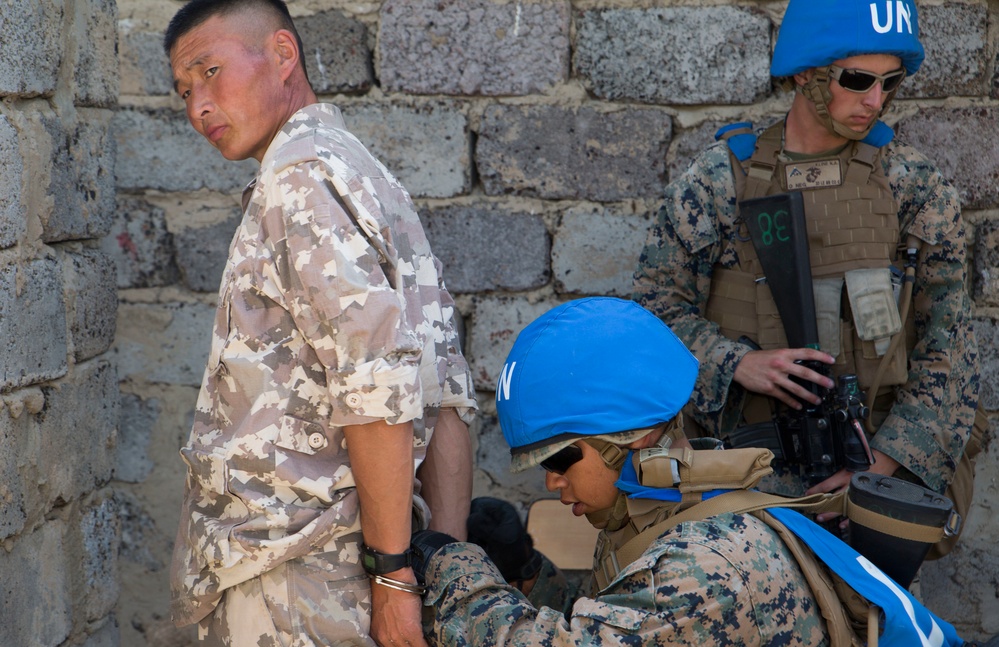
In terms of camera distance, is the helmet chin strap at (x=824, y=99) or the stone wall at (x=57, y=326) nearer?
the stone wall at (x=57, y=326)

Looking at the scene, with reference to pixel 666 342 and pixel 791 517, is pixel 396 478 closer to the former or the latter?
pixel 666 342

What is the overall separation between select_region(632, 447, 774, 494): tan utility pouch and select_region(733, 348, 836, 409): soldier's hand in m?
0.84

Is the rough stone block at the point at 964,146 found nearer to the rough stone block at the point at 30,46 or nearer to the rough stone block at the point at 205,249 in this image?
the rough stone block at the point at 205,249

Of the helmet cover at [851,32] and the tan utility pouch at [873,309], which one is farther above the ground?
the helmet cover at [851,32]

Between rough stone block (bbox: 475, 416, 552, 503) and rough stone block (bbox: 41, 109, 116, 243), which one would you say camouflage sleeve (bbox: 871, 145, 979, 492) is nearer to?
rough stone block (bbox: 475, 416, 552, 503)

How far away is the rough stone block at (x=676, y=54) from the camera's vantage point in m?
3.12

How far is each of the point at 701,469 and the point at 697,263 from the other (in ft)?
3.67

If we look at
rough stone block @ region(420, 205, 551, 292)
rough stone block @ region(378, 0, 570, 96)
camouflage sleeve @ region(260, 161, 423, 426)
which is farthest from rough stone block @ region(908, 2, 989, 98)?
camouflage sleeve @ region(260, 161, 423, 426)

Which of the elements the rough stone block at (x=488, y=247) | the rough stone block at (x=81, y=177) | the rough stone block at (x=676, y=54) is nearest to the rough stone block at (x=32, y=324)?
the rough stone block at (x=81, y=177)

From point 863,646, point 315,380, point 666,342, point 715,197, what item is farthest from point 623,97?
point 863,646

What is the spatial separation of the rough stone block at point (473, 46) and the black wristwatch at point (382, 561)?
182cm

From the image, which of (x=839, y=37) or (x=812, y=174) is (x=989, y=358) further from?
(x=839, y=37)

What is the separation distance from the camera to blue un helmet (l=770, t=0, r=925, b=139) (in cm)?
258

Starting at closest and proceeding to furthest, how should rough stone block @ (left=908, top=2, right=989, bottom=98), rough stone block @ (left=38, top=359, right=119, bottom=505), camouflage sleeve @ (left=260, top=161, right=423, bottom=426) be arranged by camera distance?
camouflage sleeve @ (left=260, top=161, right=423, bottom=426)
rough stone block @ (left=38, top=359, right=119, bottom=505)
rough stone block @ (left=908, top=2, right=989, bottom=98)
